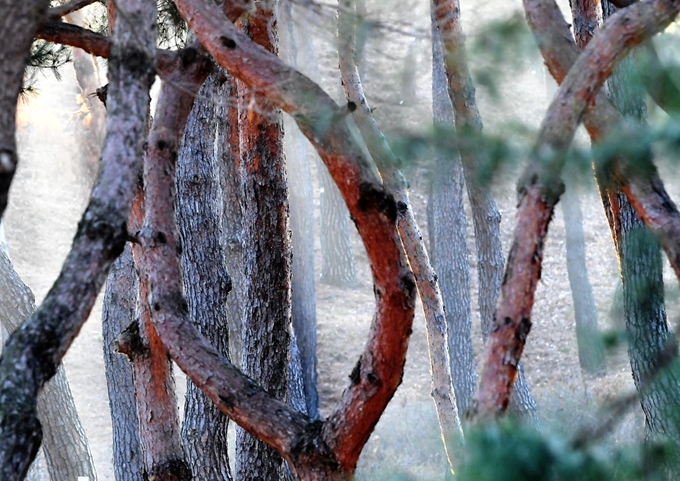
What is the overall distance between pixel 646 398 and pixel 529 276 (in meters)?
3.65

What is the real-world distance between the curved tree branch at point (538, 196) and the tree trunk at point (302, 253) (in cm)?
866

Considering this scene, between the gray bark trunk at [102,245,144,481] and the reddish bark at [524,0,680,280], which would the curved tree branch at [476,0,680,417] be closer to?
the reddish bark at [524,0,680,280]

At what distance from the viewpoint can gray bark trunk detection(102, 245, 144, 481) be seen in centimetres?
831

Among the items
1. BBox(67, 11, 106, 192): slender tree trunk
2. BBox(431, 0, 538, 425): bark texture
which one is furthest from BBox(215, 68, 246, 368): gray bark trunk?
BBox(431, 0, 538, 425): bark texture

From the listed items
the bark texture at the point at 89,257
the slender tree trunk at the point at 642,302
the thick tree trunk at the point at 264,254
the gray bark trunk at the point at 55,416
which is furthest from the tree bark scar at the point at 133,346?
the gray bark trunk at the point at 55,416

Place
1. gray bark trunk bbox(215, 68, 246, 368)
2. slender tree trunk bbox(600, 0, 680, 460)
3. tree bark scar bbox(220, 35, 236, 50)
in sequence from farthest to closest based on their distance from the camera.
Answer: gray bark trunk bbox(215, 68, 246, 368)
slender tree trunk bbox(600, 0, 680, 460)
tree bark scar bbox(220, 35, 236, 50)

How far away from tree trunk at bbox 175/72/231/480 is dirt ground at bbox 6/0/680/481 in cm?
283

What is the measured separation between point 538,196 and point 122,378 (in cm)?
606

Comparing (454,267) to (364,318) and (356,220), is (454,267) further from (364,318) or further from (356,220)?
(356,220)

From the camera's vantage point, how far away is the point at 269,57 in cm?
397

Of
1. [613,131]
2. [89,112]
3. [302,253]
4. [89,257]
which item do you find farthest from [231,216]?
[89,257]

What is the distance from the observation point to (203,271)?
6.81m

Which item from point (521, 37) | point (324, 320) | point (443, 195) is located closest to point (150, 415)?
point (521, 37)

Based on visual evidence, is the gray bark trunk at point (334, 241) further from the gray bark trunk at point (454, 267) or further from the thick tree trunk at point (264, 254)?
the thick tree trunk at point (264, 254)
